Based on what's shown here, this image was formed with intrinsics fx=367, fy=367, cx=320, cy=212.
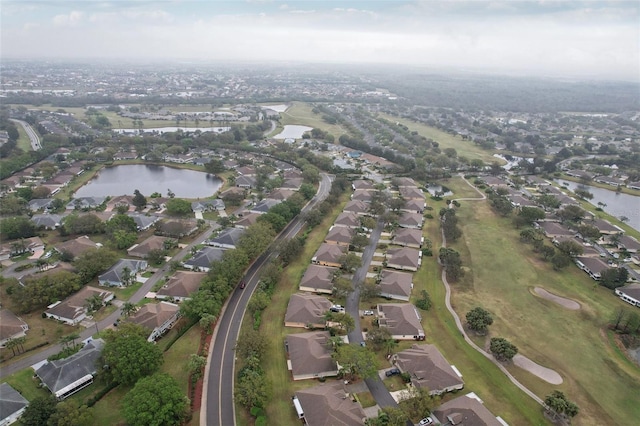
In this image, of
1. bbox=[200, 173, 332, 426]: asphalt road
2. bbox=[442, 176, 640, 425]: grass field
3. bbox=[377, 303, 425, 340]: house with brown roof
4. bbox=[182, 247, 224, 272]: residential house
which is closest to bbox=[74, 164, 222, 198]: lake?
bbox=[182, 247, 224, 272]: residential house

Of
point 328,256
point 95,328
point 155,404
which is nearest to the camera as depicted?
point 155,404

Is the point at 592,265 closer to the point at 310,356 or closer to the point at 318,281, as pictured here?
the point at 318,281

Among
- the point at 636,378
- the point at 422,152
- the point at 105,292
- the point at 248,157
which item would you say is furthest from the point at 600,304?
the point at 248,157

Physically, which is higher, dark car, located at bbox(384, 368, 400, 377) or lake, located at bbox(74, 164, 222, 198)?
lake, located at bbox(74, 164, 222, 198)

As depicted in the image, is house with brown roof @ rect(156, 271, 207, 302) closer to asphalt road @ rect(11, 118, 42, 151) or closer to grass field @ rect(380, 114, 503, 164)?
asphalt road @ rect(11, 118, 42, 151)

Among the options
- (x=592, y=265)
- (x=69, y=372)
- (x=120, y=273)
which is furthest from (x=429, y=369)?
(x=120, y=273)

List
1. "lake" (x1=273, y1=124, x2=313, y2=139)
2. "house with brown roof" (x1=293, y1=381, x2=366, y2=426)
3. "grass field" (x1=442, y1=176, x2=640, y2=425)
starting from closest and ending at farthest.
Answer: "house with brown roof" (x1=293, y1=381, x2=366, y2=426) → "grass field" (x1=442, y1=176, x2=640, y2=425) → "lake" (x1=273, y1=124, x2=313, y2=139)

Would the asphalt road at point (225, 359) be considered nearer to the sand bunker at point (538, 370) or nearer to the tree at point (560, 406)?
the tree at point (560, 406)
